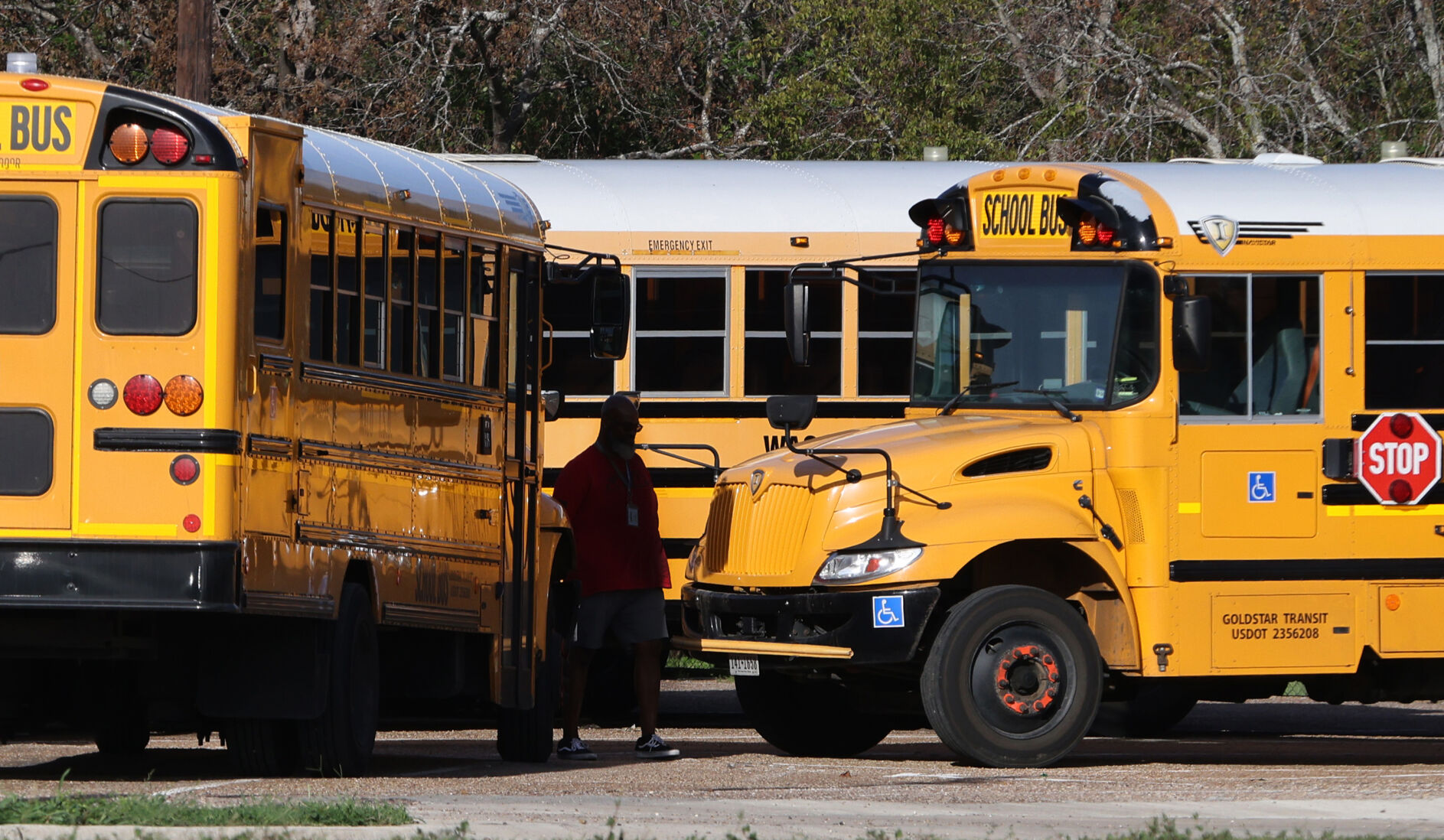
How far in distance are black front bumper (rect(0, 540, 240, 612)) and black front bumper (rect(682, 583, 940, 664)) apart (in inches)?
127

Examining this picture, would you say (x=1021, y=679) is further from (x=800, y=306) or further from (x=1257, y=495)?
(x=800, y=306)

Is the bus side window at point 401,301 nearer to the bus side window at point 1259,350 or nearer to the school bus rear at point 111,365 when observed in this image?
the school bus rear at point 111,365

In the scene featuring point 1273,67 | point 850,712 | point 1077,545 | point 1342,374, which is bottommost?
point 850,712

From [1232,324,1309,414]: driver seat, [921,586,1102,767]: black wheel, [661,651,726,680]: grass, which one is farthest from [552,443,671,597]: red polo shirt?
[661,651,726,680]: grass

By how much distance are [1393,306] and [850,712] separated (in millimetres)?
3429

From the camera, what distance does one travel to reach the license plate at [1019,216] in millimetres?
12359

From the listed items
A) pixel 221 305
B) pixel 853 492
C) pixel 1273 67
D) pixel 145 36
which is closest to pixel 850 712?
pixel 853 492

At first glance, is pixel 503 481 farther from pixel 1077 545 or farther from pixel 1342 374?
pixel 1342 374

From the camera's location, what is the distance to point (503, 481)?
477 inches

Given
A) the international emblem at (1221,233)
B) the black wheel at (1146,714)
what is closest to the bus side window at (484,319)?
the international emblem at (1221,233)

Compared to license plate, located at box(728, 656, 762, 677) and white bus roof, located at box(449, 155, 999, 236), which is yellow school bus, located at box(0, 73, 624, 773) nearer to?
license plate, located at box(728, 656, 762, 677)

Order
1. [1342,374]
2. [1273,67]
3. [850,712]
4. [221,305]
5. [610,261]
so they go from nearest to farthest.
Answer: [221,305] → [1342,374] → [850,712] → [610,261] → [1273,67]

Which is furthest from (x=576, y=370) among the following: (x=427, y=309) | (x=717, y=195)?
(x=427, y=309)

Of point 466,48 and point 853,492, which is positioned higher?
point 466,48
